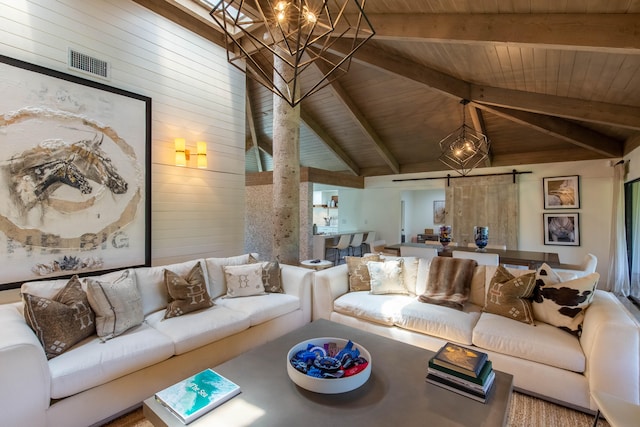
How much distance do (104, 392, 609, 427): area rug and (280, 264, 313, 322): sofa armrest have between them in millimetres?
1671

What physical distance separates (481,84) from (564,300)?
3334 mm

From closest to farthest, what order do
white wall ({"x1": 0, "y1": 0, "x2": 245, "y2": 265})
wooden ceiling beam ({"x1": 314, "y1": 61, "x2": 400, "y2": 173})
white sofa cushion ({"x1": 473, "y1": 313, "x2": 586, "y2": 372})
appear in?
1. white sofa cushion ({"x1": 473, "y1": 313, "x2": 586, "y2": 372})
2. white wall ({"x1": 0, "y1": 0, "x2": 245, "y2": 265})
3. wooden ceiling beam ({"x1": 314, "y1": 61, "x2": 400, "y2": 173})

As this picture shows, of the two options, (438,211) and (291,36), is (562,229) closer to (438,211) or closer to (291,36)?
(438,211)

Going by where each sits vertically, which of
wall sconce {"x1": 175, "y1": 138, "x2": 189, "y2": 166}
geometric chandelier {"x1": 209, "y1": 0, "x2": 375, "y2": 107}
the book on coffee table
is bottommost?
the book on coffee table

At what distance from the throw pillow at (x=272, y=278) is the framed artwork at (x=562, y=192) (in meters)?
5.68

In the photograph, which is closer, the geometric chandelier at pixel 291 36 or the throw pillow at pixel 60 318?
the geometric chandelier at pixel 291 36

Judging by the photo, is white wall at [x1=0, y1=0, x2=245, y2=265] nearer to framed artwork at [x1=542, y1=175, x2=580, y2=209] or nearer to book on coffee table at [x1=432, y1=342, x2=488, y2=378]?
book on coffee table at [x1=432, y1=342, x2=488, y2=378]

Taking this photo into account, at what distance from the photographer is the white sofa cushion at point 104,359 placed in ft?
5.73

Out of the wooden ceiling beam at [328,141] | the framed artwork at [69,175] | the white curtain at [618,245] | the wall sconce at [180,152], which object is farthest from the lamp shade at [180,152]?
the white curtain at [618,245]

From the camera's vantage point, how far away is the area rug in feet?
6.35

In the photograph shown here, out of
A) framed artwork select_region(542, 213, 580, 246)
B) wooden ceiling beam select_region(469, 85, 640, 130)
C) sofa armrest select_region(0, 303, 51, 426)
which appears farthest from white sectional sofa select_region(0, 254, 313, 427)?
framed artwork select_region(542, 213, 580, 246)

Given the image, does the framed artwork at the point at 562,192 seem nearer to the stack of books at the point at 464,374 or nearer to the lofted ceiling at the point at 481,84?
the lofted ceiling at the point at 481,84

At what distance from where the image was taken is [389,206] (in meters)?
8.34

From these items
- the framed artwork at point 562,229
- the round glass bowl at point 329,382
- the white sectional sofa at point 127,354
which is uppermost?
the framed artwork at point 562,229
